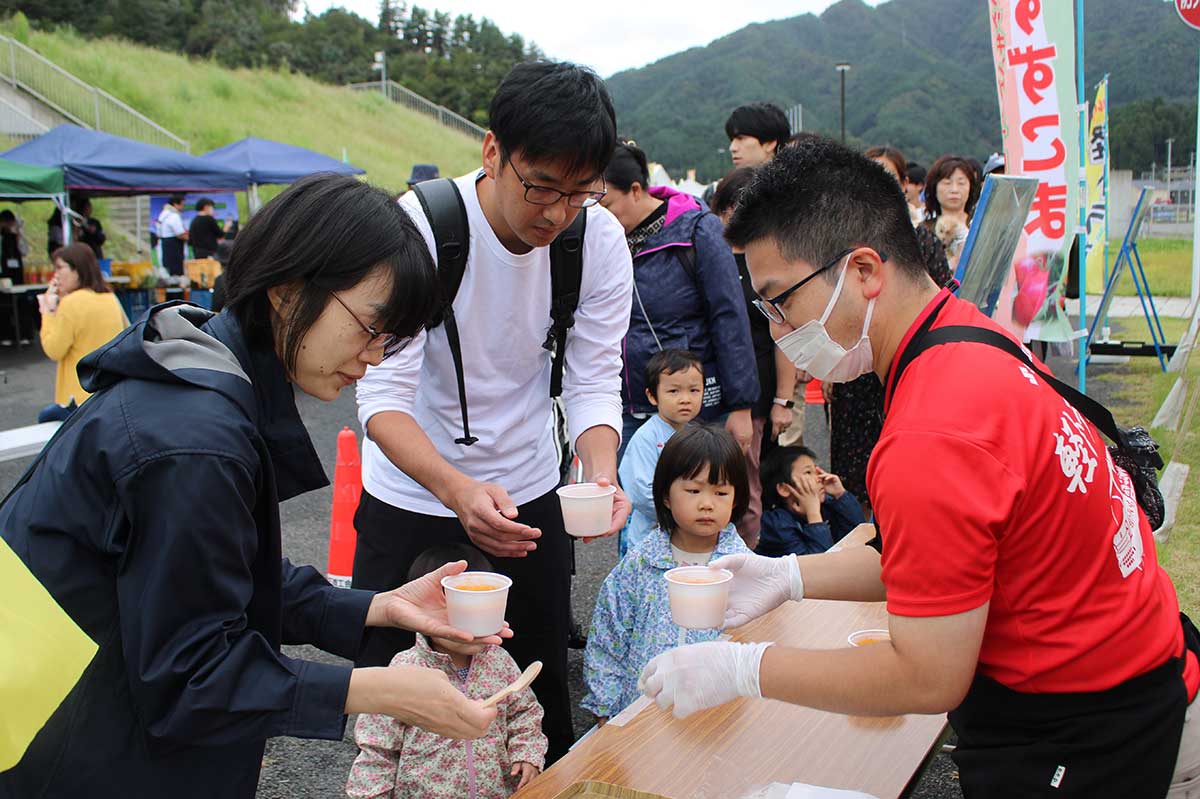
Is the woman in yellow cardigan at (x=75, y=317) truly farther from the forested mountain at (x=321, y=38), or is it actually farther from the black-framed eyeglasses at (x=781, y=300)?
the forested mountain at (x=321, y=38)

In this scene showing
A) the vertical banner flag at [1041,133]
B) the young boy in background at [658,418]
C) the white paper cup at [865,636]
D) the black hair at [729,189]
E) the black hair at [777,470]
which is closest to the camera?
the white paper cup at [865,636]

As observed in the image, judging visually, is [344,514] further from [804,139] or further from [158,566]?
[158,566]

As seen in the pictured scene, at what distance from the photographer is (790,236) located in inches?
75.0

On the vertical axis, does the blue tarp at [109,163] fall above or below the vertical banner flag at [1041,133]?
above

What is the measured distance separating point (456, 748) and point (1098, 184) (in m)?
11.2

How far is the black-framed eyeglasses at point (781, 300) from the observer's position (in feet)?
6.12

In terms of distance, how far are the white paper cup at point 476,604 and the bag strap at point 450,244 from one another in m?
0.58

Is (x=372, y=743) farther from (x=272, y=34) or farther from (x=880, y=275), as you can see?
(x=272, y=34)

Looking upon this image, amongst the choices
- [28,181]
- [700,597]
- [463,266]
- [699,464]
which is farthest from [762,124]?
[28,181]

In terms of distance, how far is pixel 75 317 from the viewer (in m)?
8.02

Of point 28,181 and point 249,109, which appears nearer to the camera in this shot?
point 28,181

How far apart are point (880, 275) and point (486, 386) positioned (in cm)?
122

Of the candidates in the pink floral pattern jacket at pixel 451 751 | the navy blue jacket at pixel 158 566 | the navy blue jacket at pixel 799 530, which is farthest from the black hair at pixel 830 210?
the navy blue jacket at pixel 799 530

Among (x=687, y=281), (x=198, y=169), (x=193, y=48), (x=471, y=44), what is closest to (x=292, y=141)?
(x=198, y=169)
